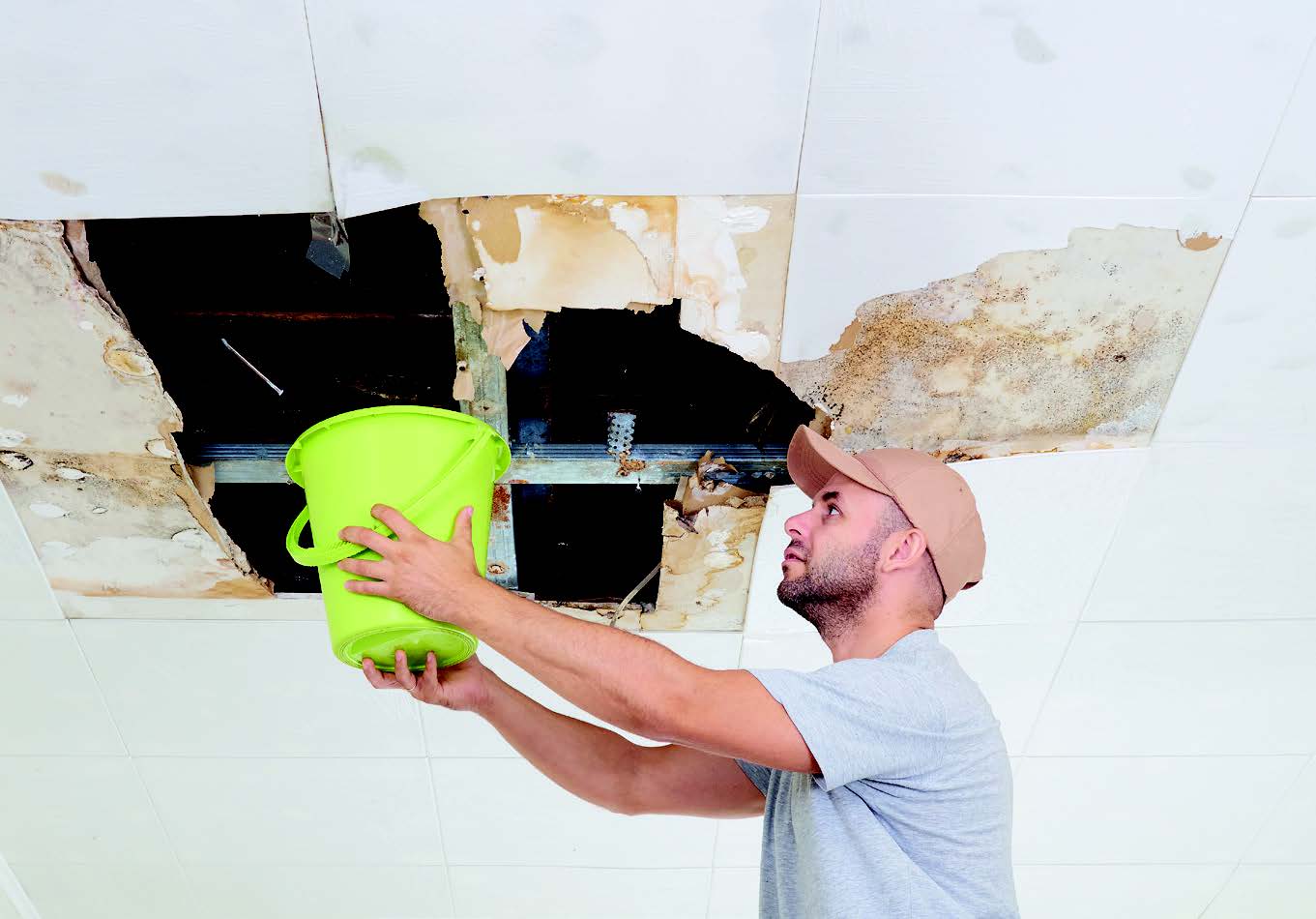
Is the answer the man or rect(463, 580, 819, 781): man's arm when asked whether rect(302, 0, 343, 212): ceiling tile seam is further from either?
rect(463, 580, 819, 781): man's arm

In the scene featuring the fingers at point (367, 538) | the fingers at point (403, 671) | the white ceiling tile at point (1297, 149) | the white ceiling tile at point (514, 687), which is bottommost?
the white ceiling tile at point (514, 687)

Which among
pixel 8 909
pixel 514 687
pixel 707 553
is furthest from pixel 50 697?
pixel 707 553

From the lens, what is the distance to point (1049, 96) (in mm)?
1133

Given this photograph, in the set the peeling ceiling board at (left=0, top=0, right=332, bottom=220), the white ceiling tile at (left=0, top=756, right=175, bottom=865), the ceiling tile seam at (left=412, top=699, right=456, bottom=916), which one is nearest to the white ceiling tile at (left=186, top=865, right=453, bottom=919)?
the ceiling tile seam at (left=412, top=699, right=456, bottom=916)

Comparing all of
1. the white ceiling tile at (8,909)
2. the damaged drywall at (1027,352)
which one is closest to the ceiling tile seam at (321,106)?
the damaged drywall at (1027,352)

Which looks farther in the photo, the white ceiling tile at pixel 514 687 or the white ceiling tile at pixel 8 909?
the white ceiling tile at pixel 8 909

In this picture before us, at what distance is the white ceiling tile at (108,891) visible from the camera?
2014 millimetres

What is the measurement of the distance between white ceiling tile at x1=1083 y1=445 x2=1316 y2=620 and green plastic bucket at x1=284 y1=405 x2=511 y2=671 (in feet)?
3.51

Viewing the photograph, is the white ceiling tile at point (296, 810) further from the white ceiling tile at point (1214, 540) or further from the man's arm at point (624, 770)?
the white ceiling tile at point (1214, 540)

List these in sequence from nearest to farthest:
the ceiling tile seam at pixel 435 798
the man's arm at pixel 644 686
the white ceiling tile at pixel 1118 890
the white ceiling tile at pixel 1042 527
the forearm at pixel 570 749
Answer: the man's arm at pixel 644 686 → the forearm at pixel 570 749 → the white ceiling tile at pixel 1042 527 → the ceiling tile seam at pixel 435 798 → the white ceiling tile at pixel 1118 890

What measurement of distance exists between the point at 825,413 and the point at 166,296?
3.05 feet

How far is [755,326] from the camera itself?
128cm

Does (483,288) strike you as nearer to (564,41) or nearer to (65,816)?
(564,41)

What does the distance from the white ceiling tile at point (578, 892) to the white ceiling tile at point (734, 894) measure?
0.03 m
